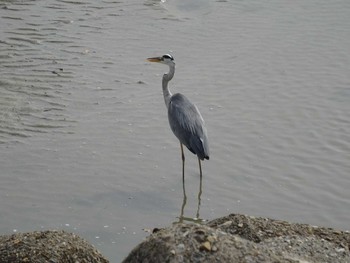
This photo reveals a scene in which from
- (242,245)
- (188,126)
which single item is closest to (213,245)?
(242,245)

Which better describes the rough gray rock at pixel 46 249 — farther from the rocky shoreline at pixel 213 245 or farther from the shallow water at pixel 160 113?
the shallow water at pixel 160 113

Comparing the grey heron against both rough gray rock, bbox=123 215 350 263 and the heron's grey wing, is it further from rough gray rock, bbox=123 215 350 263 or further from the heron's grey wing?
rough gray rock, bbox=123 215 350 263

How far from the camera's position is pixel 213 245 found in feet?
20.1

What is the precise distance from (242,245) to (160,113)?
19.6 feet

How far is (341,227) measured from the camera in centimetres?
928

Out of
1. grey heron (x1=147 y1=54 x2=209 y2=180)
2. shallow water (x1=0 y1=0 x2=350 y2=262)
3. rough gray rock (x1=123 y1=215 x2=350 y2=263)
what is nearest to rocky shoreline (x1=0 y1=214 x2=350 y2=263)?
rough gray rock (x1=123 y1=215 x2=350 y2=263)

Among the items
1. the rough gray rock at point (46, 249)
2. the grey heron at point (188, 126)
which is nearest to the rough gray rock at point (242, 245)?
the rough gray rock at point (46, 249)

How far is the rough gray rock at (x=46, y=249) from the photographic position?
6750 millimetres

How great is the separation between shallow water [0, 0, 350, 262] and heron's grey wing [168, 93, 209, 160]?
0.39 metres

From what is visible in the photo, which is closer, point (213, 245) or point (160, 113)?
point (213, 245)

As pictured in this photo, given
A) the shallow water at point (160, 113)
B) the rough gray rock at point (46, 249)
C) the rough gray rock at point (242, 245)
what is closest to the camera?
the rough gray rock at point (242, 245)

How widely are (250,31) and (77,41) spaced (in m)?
3.05

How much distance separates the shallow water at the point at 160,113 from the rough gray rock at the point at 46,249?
1279 mm

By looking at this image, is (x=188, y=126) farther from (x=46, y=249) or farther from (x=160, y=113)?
(x=46, y=249)
